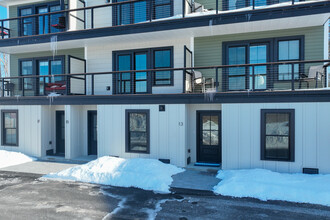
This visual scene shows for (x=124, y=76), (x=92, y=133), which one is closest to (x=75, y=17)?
(x=124, y=76)

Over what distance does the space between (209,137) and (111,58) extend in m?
6.19

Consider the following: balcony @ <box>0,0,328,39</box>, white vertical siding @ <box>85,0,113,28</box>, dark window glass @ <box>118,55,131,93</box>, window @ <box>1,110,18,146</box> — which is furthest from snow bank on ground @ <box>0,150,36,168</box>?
white vertical siding @ <box>85,0,113,28</box>

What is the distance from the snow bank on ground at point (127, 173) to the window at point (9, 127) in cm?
525

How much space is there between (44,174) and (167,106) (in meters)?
5.28

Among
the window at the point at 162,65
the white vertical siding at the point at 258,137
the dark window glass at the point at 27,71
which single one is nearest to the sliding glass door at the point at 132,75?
the window at the point at 162,65

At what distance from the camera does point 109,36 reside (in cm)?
1157

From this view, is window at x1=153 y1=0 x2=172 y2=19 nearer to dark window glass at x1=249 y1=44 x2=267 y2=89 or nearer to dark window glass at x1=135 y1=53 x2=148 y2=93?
dark window glass at x1=135 y1=53 x2=148 y2=93

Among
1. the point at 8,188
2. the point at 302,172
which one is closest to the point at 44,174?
the point at 8,188

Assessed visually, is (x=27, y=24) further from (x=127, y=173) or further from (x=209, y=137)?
(x=209, y=137)

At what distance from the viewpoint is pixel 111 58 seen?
13.0m

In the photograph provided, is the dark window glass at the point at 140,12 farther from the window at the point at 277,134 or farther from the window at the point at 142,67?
the window at the point at 277,134

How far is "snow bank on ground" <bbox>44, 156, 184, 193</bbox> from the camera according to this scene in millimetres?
8246

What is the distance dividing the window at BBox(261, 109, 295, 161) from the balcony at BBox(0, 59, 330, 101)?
0.88 metres

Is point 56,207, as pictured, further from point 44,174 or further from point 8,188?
point 44,174
